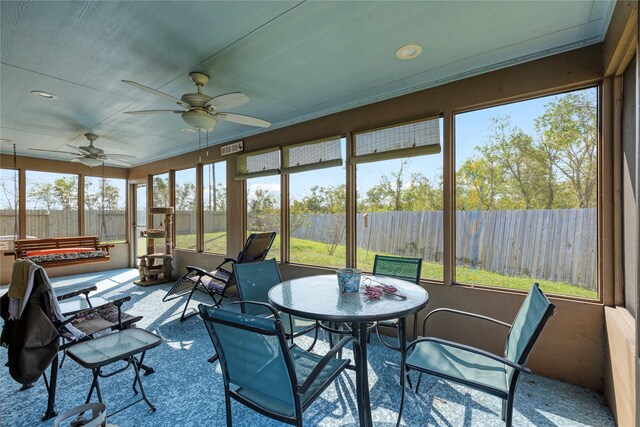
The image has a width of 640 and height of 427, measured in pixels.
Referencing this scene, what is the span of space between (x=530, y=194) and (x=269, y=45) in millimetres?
2645

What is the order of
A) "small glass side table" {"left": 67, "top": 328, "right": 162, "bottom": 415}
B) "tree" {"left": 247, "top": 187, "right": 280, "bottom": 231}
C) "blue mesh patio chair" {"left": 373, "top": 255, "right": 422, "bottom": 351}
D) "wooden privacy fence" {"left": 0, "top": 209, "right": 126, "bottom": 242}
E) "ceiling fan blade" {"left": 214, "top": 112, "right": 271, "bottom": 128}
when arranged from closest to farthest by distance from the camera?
"small glass side table" {"left": 67, "top": 328, "right": 162, "bottom": 415}, "blue mesh patio chair" {"left": 373, "top": 255, "right": 422, "bottom": 351}, "ceiling fan blade" {"left": 214, "top": 112, "right": 271, "bottom": 128}, "tree" {"left": 247, "top": 187, "right": 280, "bottom": 231}, "wooden privacy fence" {"left": 0, "top": 209, "right": 126, "bottom": 242}

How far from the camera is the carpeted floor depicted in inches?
75.2

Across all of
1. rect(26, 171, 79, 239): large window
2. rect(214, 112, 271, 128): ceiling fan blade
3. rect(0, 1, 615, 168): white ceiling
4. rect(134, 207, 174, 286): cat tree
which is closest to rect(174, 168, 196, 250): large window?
rect(134, 207, 174, 286): cat tree

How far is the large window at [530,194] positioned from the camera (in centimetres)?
238

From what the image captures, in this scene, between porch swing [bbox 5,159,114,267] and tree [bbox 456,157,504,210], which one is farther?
porch swing [bbox 5,159,114,267]

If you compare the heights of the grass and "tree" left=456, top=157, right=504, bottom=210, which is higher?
"tree" left=456, top=157, right=504, bottom=210

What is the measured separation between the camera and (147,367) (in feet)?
8.17

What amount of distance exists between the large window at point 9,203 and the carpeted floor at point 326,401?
451 cm

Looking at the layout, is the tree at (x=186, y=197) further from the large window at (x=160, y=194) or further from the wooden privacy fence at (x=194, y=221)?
the large window at (x=160, y=194)

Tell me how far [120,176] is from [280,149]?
5504mm

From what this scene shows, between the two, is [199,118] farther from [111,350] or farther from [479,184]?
[479,184]

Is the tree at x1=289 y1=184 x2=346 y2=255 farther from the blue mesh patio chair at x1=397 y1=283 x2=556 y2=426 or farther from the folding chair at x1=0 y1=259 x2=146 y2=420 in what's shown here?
the folding chair at x1=0 y1=259 x2=146 y2=420

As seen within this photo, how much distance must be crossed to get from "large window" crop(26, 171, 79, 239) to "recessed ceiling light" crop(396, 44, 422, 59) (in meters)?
7.72

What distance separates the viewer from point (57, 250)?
Answer: 5.28 meters
